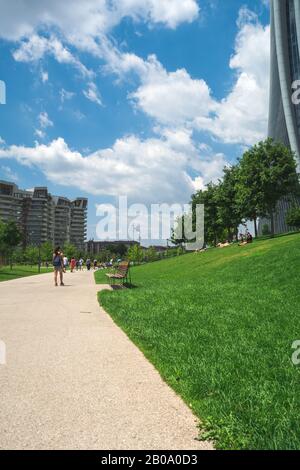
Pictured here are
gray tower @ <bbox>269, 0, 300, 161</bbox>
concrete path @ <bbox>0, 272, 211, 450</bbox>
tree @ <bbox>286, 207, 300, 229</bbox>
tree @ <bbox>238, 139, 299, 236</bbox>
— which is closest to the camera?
concrete path @ <bbox>0, 272, 211, 450</bbox>

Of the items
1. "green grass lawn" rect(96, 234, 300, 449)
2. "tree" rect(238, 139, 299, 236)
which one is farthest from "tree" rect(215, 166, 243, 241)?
"green grass lawn" rect(96, 234, 300, 449)

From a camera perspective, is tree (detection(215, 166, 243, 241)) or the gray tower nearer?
tree (detection(215, 166, 243, 241))

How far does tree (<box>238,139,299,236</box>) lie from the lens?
41.4 m

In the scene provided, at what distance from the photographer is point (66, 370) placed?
5.55 meters

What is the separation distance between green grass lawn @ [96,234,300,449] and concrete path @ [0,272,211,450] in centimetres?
25

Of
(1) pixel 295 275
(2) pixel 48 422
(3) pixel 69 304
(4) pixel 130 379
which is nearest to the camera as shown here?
(2) pixel 48 422

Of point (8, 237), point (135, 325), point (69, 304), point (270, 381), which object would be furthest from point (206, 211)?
point (270, 381)

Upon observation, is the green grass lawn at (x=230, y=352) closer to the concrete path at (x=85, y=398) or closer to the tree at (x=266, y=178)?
the concrete path at (x=85, y=398)

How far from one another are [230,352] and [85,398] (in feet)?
7.93

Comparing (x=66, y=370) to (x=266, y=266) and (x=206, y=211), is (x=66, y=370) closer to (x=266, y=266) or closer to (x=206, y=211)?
(x=266, y=266)

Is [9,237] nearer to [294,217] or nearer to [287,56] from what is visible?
[294,217]

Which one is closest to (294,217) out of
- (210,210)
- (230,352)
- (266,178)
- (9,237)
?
(210,210)

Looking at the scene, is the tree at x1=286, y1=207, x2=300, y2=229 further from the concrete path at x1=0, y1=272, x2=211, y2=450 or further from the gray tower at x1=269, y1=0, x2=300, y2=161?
the concrete path at x1=0, y1=272, x2=211, y2=450

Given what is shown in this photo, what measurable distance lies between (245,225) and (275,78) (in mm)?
66974
